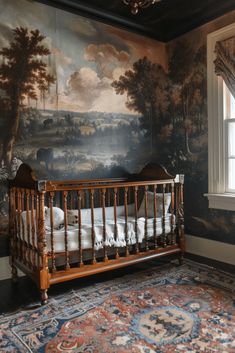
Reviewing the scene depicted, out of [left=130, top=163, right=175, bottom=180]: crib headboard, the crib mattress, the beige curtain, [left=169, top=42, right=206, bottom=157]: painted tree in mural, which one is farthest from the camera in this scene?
[left=169, top=42, right=206, bottom=157]: painted tree in mural

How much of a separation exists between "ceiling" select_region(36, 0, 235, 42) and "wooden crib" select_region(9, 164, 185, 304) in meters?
1.77

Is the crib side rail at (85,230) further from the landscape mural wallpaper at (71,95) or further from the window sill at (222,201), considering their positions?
the window sill at (222,201)

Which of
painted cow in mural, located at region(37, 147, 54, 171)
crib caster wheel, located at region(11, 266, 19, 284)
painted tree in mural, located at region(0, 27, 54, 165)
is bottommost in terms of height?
crib caster wheel, located at region(11, 266, 19, 284)

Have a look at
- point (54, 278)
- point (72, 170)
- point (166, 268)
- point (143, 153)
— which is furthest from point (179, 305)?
point (143, 153)

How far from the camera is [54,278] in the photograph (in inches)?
89.7

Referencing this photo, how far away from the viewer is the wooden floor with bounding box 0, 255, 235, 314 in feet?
7.25

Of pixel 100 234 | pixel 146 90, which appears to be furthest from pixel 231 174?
pixel 100 234

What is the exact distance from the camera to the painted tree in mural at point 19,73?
8.99 ft

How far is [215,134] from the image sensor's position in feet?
10.7

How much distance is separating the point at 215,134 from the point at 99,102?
1408mm

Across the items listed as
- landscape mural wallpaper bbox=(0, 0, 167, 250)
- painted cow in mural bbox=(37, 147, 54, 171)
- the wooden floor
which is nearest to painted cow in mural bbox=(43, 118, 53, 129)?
landscape mural wallpaper bbox=(0, 0, 167, 250)

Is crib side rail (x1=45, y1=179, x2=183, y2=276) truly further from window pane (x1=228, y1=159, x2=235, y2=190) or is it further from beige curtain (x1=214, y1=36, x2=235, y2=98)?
beige curtain (x1=214, y1=36, x2=235, y2=98)

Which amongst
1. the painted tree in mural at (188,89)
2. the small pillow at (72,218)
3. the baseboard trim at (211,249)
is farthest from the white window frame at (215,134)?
the small pillow at (72,218)

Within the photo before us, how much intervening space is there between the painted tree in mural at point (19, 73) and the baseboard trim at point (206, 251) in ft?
3.47
